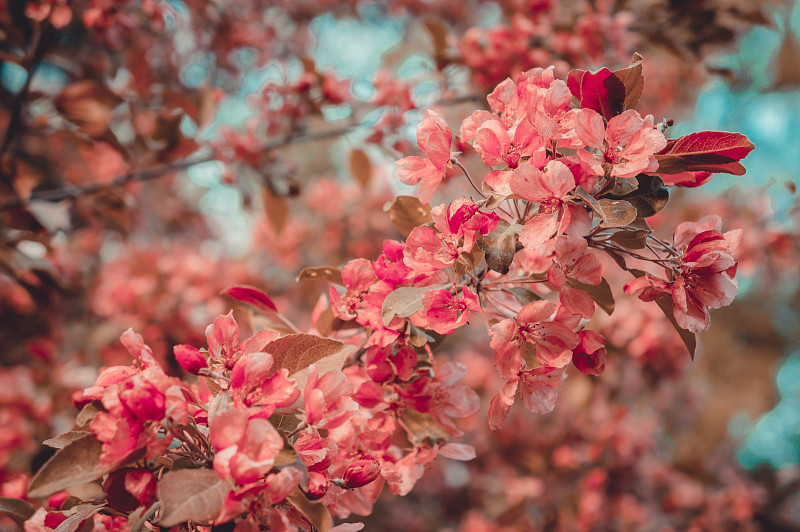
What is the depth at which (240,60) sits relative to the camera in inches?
125

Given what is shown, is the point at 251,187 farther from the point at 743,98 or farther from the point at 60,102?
the point at 743,98

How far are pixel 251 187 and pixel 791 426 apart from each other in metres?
10.9

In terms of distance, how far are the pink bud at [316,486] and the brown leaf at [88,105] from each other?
145 cm

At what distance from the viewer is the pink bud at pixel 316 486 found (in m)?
0.59

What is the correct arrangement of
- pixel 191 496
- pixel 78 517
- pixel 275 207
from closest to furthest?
pixel 191 496 → pixel 78 517 → pixel 275 207

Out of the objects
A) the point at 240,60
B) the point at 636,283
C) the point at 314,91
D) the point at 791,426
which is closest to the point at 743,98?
the point at 791,426

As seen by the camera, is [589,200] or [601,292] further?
[601,292]

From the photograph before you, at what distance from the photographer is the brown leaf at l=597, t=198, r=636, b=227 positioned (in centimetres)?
62

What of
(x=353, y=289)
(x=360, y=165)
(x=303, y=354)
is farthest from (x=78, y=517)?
(x=360, y=165)

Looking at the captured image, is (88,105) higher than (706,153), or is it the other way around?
(706,153)

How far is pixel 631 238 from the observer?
0.66 m

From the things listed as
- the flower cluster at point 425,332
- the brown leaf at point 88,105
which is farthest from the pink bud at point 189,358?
the brown leaf at point 88,105

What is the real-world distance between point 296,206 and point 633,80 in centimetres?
411

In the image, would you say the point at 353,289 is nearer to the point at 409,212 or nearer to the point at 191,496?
the point at 409,212
